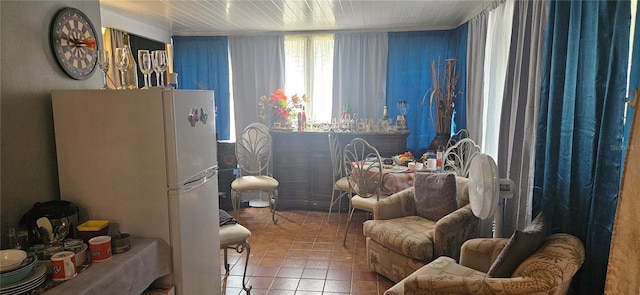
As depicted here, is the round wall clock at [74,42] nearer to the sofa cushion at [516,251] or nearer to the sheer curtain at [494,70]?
the sofa cushion at [516,251]

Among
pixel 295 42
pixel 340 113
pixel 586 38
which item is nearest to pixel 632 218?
pixel 586 38

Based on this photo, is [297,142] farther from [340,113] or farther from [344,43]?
[344,43]

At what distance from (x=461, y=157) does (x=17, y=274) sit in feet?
12.4

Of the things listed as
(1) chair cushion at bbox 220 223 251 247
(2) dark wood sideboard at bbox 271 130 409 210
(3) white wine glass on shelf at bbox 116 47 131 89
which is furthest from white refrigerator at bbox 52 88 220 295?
(2) dark wood sideboard at bbox 271 130 409 210

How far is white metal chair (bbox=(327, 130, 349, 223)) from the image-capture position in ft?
14.2

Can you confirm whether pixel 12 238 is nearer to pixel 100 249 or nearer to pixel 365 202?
pixel 100 249

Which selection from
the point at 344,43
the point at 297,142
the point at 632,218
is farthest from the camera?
the point at 344,43

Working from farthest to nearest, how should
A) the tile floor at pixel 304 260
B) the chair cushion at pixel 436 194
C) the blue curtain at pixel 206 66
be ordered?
the blue curtain at pixel 206 66 < the chair cushion at pixel 436 194 < the tile floor at pixel 304 260

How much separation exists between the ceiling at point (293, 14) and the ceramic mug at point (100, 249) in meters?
2.55

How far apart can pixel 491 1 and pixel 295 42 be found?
259 centimetres

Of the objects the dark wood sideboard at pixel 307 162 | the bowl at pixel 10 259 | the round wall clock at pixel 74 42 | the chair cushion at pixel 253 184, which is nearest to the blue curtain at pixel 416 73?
the dark wood sideboard at pixel 307 162

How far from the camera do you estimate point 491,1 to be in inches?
144

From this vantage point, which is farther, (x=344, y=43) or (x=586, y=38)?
(x=344, y=43)

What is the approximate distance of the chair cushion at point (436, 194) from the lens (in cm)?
312
